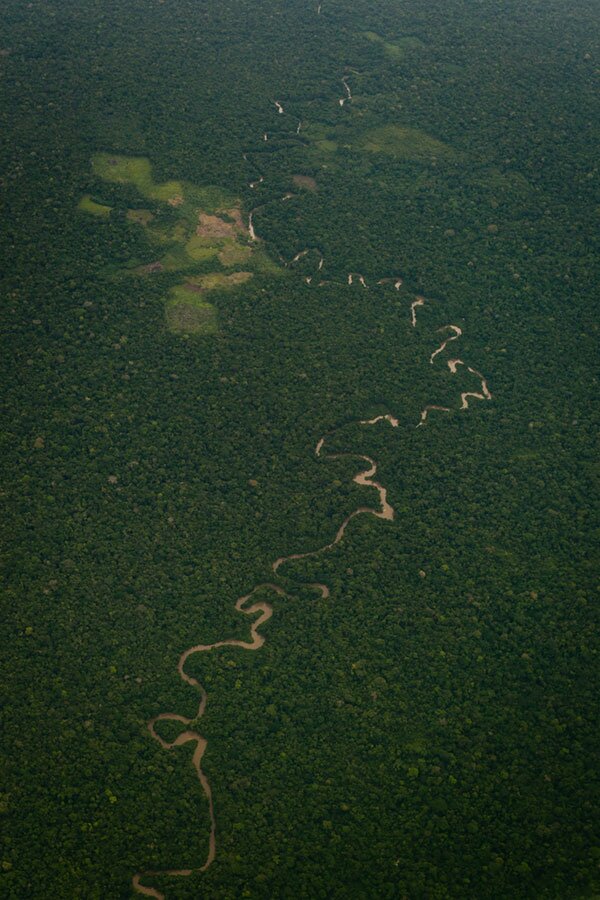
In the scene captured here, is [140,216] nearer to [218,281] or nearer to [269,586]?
[218,281]

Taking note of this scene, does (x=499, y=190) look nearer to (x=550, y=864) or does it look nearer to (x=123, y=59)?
(x=123, y=59)

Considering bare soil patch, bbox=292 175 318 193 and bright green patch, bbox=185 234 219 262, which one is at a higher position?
bare soil patch, bbox=292 175 318 193

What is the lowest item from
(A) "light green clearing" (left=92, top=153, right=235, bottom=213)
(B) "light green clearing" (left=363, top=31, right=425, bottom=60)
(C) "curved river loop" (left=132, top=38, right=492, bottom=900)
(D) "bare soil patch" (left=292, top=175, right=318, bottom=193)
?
(C) "curved river loop" (left=132, top=38, right=492, bottom=900)

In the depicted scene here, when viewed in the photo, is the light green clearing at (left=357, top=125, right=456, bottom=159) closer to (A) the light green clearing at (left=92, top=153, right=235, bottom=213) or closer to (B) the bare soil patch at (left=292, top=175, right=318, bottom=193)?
(B) the bare soil patch at (left=292, top=175, right=318, bottom=193)

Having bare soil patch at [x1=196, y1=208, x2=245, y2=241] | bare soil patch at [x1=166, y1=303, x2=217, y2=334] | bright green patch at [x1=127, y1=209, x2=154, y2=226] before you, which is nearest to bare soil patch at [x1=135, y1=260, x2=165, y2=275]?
bare soil patch at [x1=166, y1=303, x2=217, y2=334]

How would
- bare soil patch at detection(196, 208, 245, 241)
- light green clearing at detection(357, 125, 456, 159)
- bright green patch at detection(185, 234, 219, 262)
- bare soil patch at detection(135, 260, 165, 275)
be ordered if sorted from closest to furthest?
1. bare soil patch at detection(135, 260, 165, 275)
2. bright green patch at detection(185, 234, 219, 262)
3. bare soil patch at detection(196, 208, 245, 241)
4. light green clearing at detection(357, 125, 456, 159)

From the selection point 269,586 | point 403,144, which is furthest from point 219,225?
point 269,586

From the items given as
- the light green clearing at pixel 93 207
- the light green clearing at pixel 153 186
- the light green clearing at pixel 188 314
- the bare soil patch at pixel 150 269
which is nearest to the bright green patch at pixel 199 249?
the bare soil patch at pixel 150 269

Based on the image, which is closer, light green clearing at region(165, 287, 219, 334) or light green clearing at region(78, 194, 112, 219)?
light green clearing at region(165, 287, 219, 334)
